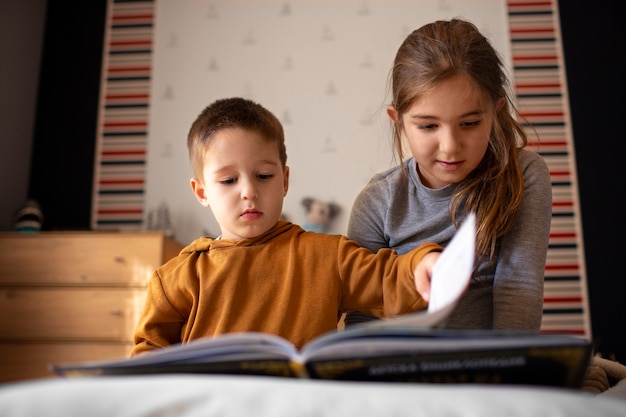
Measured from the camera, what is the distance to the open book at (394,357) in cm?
59

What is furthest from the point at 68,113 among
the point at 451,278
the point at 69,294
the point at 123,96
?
the point at 451,278

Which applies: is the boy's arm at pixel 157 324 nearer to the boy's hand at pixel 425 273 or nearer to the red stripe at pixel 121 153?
the boy's hand at pixel 425 273

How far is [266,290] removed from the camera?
115cm

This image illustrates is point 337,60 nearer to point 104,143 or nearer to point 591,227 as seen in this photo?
point 104,143

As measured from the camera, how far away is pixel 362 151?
13.1 feet

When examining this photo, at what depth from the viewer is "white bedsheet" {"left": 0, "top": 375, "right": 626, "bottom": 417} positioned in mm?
503

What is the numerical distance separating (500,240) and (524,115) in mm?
2975

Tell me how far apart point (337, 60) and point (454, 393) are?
3.78 metres

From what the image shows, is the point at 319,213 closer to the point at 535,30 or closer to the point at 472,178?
the point at 535,30

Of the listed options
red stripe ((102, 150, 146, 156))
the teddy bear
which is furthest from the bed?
red stripe ((102, 150, 146, 156))

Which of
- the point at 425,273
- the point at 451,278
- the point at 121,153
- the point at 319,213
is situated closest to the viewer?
the point at 451,278

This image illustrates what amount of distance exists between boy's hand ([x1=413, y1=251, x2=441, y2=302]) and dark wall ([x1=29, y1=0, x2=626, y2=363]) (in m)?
3.31

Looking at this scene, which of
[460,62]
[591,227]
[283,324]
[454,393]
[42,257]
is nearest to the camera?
[454,393]

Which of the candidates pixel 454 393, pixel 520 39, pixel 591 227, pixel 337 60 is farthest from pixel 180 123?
pixel 454 393
